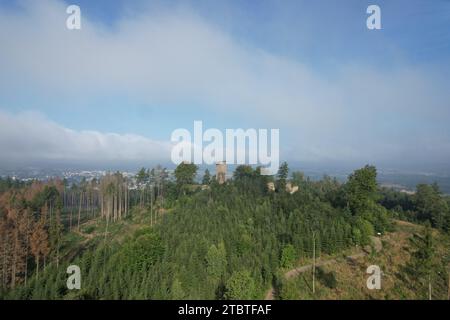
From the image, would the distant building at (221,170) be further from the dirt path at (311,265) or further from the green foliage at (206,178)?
the dirt path at (311,265)

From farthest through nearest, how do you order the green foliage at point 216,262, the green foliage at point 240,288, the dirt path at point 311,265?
the dirt path at point 311,265
the green foliage at point 216,262
the green foliage at point 240,288

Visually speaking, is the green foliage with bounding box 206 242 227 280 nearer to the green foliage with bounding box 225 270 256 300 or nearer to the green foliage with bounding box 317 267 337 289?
the green foliage with bounding box 225 270 256 300

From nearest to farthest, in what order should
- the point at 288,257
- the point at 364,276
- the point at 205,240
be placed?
the point at 364,276 < the point at 205,240 < the point at 288,257

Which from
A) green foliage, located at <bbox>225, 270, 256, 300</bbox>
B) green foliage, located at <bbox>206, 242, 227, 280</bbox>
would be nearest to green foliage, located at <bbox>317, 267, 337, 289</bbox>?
green foliage, located at <bbox>225, 270, 256, 300</bbox>

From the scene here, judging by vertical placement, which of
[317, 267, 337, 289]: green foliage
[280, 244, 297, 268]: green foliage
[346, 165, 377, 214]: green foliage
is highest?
[346, 165, 377, 214]: green foliage

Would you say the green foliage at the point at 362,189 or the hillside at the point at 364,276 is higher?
the green foliage at the point at 362,189

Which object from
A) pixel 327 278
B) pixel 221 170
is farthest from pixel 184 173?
pixel 327 278

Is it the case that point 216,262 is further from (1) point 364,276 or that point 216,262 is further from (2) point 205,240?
(1) point 364,276

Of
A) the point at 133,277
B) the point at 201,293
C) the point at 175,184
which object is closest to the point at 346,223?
the point at 201,293

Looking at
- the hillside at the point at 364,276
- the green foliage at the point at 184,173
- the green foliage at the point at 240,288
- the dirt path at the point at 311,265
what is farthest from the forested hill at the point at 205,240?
the hillside at the point at 364,276
